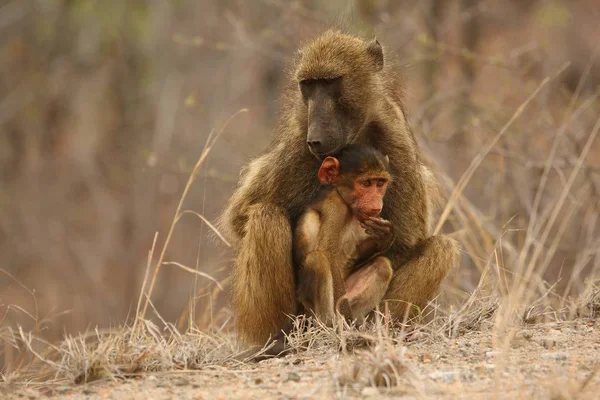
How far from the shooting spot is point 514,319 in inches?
178

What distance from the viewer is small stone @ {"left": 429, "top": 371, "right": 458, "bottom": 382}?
3.50 metres

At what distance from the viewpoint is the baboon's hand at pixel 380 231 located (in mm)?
4582

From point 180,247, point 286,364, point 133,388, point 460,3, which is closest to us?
point 133,388

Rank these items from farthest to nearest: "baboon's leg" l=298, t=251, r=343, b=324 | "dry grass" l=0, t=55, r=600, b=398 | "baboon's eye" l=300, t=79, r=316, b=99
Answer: "baboon's eye" l=300, t=79, r=316, b=99 < "baboon's leg" l=298, t=251, r=343, b=324 < "dry grass" l=0, t=55, r=600, b=398

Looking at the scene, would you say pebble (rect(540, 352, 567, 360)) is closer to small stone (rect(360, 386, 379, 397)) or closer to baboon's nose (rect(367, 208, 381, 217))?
small stone (rect(360, 386, 379, 397))

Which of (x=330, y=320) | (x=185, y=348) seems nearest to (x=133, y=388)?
(x=185, y=348)

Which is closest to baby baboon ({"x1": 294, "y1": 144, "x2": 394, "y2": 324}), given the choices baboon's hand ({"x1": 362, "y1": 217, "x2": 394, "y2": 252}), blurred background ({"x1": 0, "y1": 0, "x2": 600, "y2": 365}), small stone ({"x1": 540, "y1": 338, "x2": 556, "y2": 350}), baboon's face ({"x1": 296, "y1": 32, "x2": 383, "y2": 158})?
baboon's hand ({"x1": 362, "y1": 217, "x2": 394, "y2": 252})

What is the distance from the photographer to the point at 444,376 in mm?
3533

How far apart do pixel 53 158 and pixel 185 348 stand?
12.4m

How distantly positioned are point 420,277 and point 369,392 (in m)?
1.55

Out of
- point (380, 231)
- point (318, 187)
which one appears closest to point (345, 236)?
point (380, 231)

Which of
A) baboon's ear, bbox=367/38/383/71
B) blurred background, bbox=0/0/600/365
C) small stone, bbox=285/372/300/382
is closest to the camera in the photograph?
small stone, bbox=285/372/300/382

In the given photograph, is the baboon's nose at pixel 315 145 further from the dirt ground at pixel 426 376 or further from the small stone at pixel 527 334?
the small stone at pixel 527 334

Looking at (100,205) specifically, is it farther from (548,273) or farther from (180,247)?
(548,273)
